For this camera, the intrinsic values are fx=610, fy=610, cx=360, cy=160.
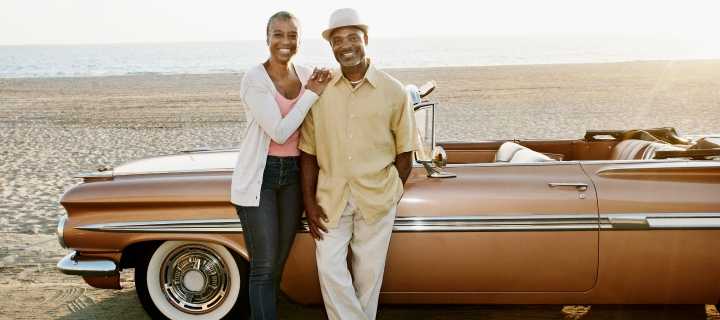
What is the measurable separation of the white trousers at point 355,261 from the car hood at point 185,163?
2.95ft

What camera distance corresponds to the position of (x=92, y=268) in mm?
3348

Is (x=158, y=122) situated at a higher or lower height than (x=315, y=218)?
lower

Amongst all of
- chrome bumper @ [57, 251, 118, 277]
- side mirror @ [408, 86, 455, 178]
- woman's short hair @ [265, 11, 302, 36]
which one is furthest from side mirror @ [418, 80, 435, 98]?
chrome bumper @ [57, 251, 118, 277]

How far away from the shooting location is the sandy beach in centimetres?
430

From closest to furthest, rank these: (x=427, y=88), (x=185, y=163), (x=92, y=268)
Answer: (x=92, y=268) → (x=427, y=88) → (x=185, y=163)

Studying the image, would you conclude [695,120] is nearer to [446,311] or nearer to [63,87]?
[446,311]

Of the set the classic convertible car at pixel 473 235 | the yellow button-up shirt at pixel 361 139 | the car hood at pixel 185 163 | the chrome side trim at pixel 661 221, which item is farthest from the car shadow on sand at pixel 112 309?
the chrome side trim at pixel 661 221

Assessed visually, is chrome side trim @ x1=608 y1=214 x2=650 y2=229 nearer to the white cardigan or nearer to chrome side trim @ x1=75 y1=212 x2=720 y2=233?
chrome side trim @ x1=75 y1=212 x2=720 y2=233

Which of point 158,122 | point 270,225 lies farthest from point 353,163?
point 158,122

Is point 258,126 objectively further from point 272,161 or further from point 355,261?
point 355,261

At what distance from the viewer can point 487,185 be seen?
10.5ft

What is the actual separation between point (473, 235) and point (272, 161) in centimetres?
109

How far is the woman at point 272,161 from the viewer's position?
2754 mm

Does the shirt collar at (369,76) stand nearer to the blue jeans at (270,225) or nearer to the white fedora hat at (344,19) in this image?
the white fedora hat at (344,19)
